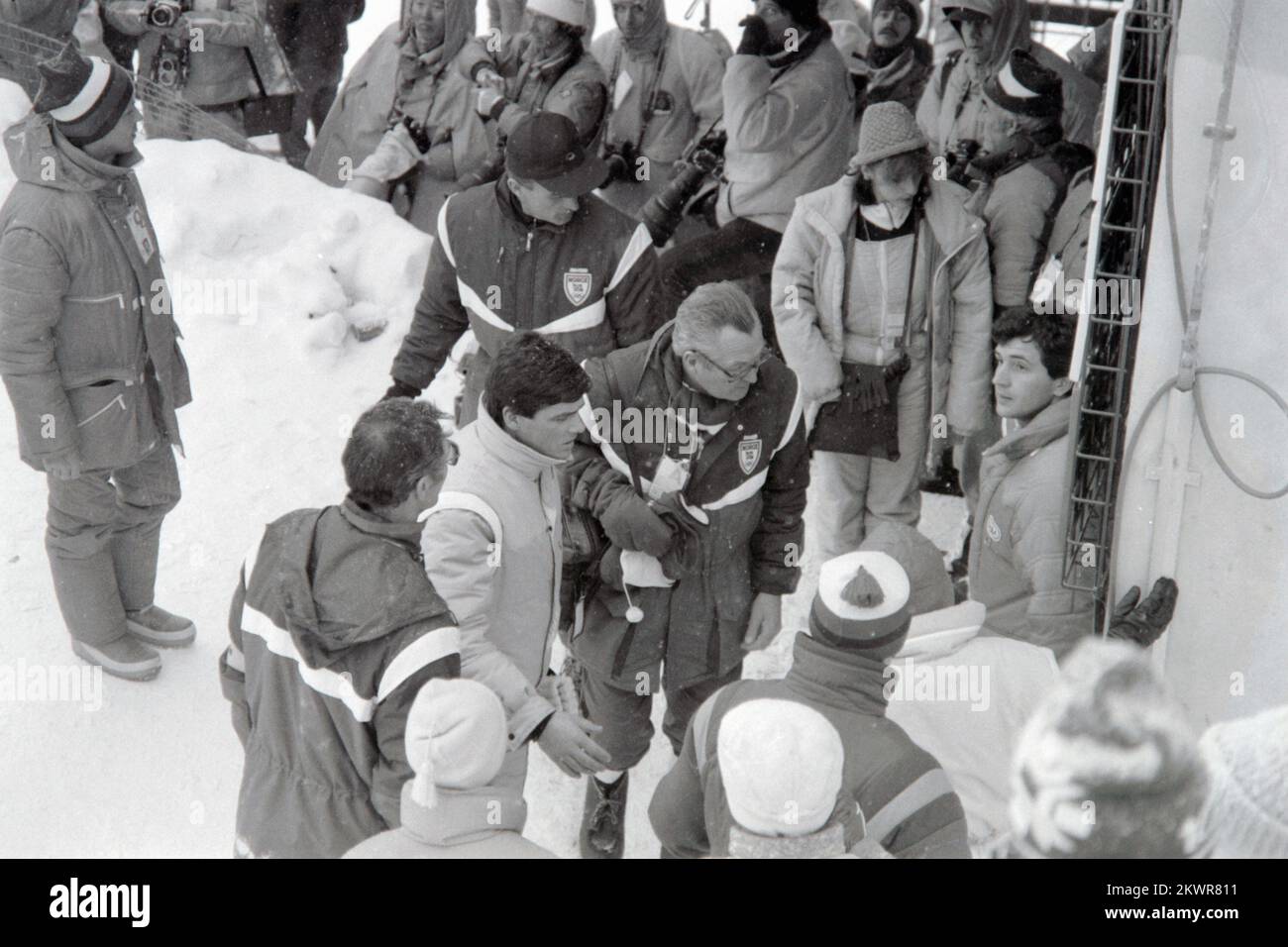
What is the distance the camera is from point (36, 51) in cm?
594

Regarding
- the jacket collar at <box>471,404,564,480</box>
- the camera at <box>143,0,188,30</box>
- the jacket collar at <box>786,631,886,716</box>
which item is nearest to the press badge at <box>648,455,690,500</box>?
the jacket collar at <box>471,404,564,480</box>

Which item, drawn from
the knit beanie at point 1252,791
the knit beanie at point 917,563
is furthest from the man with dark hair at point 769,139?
the knit beanie at point 1252,791

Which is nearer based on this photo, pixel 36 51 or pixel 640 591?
pixel 640 591

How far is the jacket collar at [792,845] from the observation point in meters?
1.93

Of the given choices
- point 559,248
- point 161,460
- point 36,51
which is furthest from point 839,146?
point 36,51

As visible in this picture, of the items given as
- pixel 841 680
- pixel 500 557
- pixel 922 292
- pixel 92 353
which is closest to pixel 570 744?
pixel 500 557

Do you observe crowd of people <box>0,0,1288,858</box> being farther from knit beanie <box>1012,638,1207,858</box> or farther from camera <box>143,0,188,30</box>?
camera <box>143,0,188,30</box>

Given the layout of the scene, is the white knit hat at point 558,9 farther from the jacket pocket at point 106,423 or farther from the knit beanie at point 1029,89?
the jacket pocket at point 106,423

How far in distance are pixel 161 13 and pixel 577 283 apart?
335cm

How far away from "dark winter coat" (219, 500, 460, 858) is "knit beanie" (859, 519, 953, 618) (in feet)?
2.83

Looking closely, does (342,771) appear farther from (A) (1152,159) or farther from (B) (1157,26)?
(B) (1157,26)

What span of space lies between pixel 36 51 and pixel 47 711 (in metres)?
3.22

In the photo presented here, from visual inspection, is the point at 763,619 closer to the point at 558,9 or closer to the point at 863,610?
the point at 863,610
